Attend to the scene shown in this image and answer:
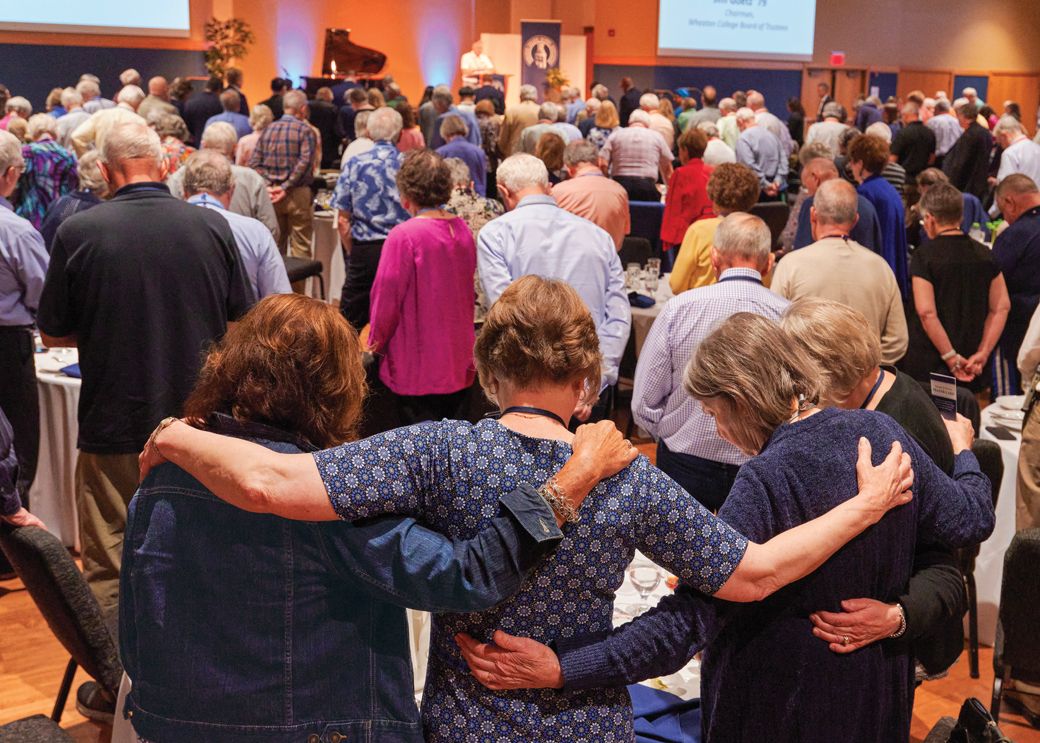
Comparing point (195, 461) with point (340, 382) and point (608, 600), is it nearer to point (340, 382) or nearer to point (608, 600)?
point (340, 382)

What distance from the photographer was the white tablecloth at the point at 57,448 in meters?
4.16

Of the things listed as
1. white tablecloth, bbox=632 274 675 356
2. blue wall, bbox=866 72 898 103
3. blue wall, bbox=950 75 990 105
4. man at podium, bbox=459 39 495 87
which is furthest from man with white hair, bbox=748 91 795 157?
blue wall, bbox=950 75 990 105

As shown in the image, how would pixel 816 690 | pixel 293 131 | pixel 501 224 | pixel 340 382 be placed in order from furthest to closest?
pixel 293 131 → pixel 501 224 → pixel 816 690 → pixel 340 382

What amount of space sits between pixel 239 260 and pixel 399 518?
2.05m

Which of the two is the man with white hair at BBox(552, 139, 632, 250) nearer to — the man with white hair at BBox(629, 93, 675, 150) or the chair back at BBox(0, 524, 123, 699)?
the chair back at BBox(0, 524, 123, 699)

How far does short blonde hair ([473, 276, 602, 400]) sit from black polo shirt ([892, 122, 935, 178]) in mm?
10048

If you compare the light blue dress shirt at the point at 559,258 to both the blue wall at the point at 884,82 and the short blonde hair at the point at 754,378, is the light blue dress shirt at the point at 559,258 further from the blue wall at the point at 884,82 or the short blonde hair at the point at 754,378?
the blue wall at the point at 884,82

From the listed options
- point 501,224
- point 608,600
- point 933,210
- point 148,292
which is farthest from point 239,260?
point 933,210

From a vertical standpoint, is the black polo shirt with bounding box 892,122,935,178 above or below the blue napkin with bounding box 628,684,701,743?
above

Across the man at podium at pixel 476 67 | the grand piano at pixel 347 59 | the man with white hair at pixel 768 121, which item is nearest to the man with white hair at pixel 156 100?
the man with white hair at pixel 768 121

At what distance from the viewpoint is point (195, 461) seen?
1559mm

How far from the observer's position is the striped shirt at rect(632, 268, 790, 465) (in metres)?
3.19

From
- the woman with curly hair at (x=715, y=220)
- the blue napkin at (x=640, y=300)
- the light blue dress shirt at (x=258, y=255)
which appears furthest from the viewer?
the blue napkin at (x=640, y=300)

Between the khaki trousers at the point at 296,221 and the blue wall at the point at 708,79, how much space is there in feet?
40.4
